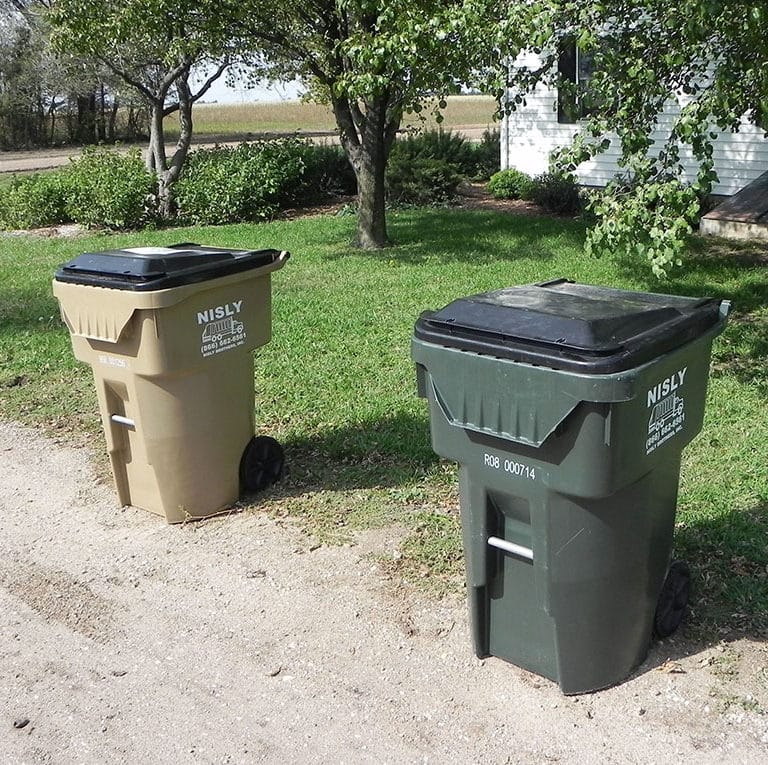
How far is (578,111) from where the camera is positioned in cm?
659

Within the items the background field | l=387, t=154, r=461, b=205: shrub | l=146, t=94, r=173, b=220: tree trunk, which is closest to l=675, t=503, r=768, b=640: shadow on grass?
l=387, t=154, r=461, b=205: shrub

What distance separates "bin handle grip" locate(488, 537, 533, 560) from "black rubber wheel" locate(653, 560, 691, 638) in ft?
2.12

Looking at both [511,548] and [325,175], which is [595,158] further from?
[511,548]

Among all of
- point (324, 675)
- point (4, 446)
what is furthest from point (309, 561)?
point (4, 446)

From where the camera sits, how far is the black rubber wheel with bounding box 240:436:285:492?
15.7ft

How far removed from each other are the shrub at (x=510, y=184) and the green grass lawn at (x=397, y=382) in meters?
2.27

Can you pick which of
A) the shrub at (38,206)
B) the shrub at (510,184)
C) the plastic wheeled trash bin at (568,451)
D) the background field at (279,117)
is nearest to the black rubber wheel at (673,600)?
the plastic wheeled trash bin at (568,451)

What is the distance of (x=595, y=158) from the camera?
14.0 metres

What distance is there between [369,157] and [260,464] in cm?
707

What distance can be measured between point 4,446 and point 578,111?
15.2ft

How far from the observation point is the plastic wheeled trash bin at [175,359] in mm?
4152

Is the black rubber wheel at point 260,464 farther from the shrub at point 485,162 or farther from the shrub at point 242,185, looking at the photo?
the shrub at point 485,162

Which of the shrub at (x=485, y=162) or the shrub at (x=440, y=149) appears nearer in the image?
the shrub at (x=440, y=149)

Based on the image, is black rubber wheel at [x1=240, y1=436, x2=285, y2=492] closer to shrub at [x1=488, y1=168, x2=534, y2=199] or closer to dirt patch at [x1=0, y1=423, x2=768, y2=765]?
dirt patch at [x1=0, y1=423, x2=768, y2=765]
